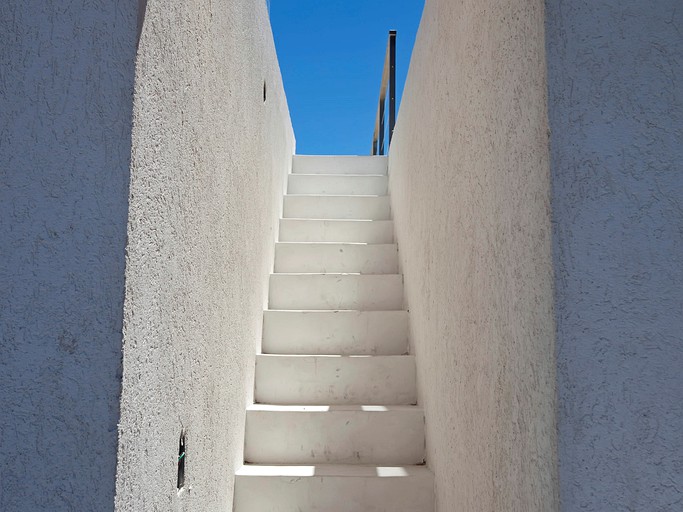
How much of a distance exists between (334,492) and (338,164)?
2889 mm

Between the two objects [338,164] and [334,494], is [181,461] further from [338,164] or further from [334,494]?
[338,164]

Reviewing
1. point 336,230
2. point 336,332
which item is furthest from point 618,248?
point 336,230

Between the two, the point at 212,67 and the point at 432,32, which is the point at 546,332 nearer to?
the point at 212,67

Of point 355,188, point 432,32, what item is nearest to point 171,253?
point 432,32

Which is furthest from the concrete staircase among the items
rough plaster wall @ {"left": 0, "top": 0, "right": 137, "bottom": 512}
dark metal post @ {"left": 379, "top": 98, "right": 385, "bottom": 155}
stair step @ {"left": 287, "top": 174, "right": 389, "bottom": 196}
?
dark metal post @ {"left": 379, "top": 98, "right": 385, "bottom": 155}

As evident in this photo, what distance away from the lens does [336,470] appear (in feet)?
7.17

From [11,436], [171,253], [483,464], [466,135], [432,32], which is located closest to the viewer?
[11,436]

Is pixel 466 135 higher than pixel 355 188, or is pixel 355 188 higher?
pixel 355 188

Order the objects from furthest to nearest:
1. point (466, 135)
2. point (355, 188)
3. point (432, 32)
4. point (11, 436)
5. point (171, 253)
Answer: point (355, 188), point (432, 32), point (466, 135), point (171, 253), point (11, 436)

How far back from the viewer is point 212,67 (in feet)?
5.14

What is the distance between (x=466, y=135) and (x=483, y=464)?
0.78 m

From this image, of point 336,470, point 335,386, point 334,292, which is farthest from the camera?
point 334,292

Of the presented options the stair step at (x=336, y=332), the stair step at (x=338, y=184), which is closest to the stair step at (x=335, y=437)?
the stair step at (x=336, y=332)

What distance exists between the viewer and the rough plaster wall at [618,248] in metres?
0.93
